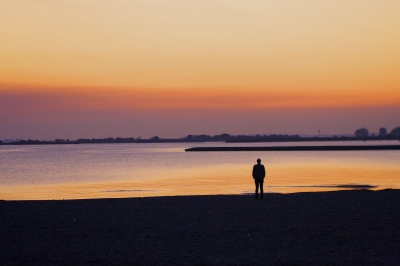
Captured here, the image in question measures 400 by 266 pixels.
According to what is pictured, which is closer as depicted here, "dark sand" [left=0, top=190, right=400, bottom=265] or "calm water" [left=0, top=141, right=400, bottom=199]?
"dark sand" [left=0, top=190, right=400, bottom=265]

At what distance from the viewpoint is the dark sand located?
11.4m

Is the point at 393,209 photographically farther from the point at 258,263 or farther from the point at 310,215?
the point at 258,263

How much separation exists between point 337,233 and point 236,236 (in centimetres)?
276

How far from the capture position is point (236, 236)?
553 inches

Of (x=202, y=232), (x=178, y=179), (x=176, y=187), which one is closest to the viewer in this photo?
(x=202, y=232)

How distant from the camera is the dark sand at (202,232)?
448 inches

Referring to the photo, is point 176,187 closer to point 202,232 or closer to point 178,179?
point 178,179

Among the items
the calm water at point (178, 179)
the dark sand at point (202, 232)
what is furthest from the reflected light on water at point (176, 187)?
the dark sand at point (202, 232)

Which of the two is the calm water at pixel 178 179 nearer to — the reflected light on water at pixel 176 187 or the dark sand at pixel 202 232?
the reflected light on water at pixel 176 187

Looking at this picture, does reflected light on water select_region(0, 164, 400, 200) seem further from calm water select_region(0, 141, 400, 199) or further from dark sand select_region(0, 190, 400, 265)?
dark sand select_region(0, 190, 400, 265)

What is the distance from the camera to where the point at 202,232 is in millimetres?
14711

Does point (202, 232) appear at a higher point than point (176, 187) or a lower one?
higher

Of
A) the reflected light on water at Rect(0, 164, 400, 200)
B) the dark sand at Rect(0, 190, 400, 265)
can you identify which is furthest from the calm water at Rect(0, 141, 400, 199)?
the dark sand at Rect(0, 190, 400, 265)

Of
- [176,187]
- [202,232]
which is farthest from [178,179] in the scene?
[202,232]
